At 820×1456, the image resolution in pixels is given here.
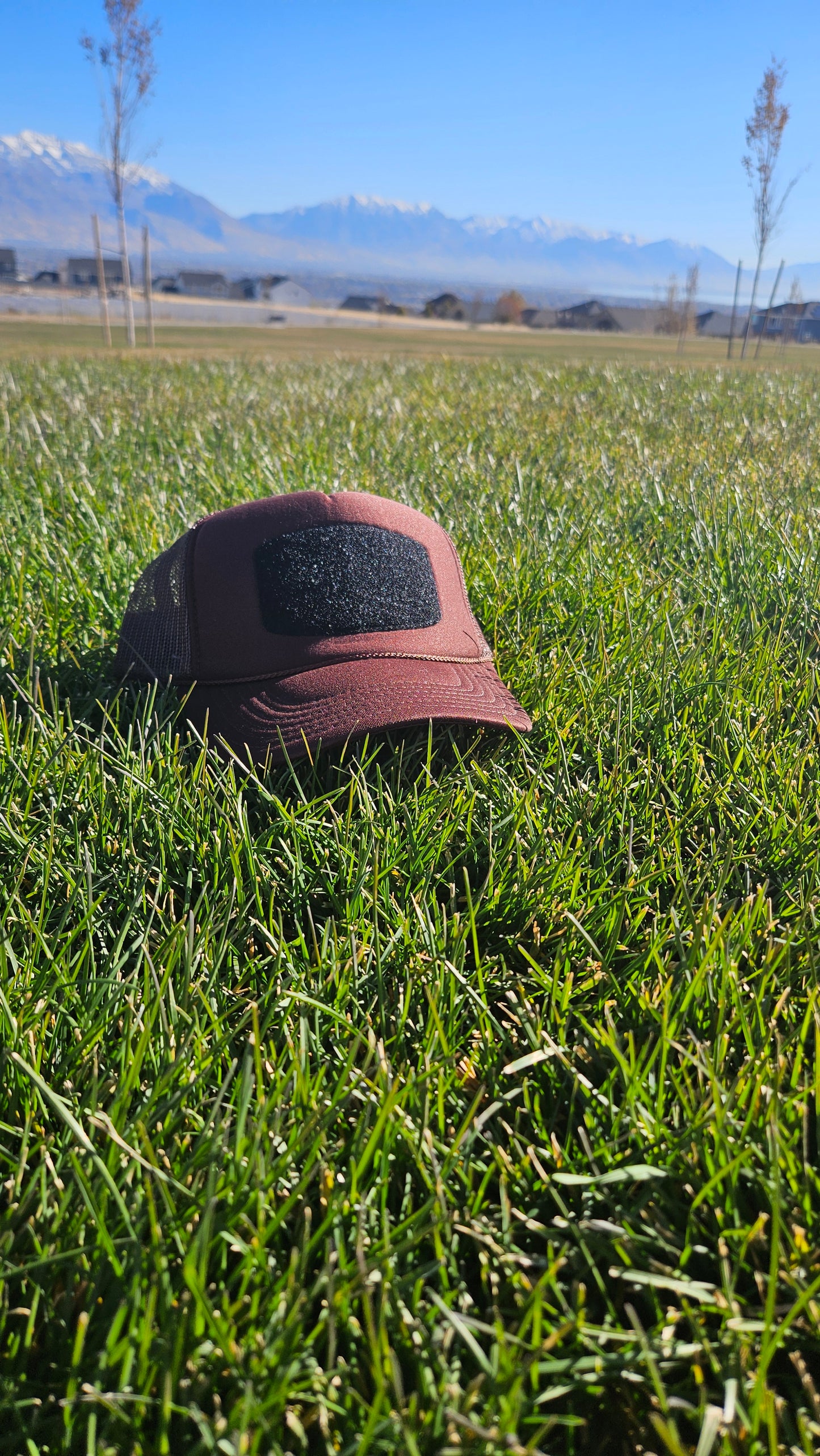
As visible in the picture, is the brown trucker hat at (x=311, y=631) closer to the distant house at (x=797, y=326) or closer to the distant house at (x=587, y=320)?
the distant house at (x=797, y=326)

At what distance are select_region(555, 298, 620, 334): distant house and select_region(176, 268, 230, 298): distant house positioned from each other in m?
46.2

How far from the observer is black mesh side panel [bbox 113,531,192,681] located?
220 cm

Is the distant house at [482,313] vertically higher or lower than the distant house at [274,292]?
lower

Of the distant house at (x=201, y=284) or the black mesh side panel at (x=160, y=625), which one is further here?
the distant house at (x=201, y=284)

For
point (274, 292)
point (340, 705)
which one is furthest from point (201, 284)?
point (340, 705)

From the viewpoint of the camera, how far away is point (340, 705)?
194 cm

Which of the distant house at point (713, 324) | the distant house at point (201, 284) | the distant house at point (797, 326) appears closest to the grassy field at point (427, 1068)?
the distant house at point (797, 326)

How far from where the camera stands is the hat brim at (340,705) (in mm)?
1900

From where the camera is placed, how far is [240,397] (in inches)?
299

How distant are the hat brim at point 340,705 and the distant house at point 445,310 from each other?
10852cm

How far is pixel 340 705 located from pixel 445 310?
113894 mm

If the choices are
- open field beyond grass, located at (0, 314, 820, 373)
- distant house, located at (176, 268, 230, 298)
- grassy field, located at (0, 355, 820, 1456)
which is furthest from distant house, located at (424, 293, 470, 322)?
grassy field, located at (0, 355, 820, 1456)

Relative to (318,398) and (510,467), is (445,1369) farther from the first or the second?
(318,398)

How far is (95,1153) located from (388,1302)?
0.36 meters
